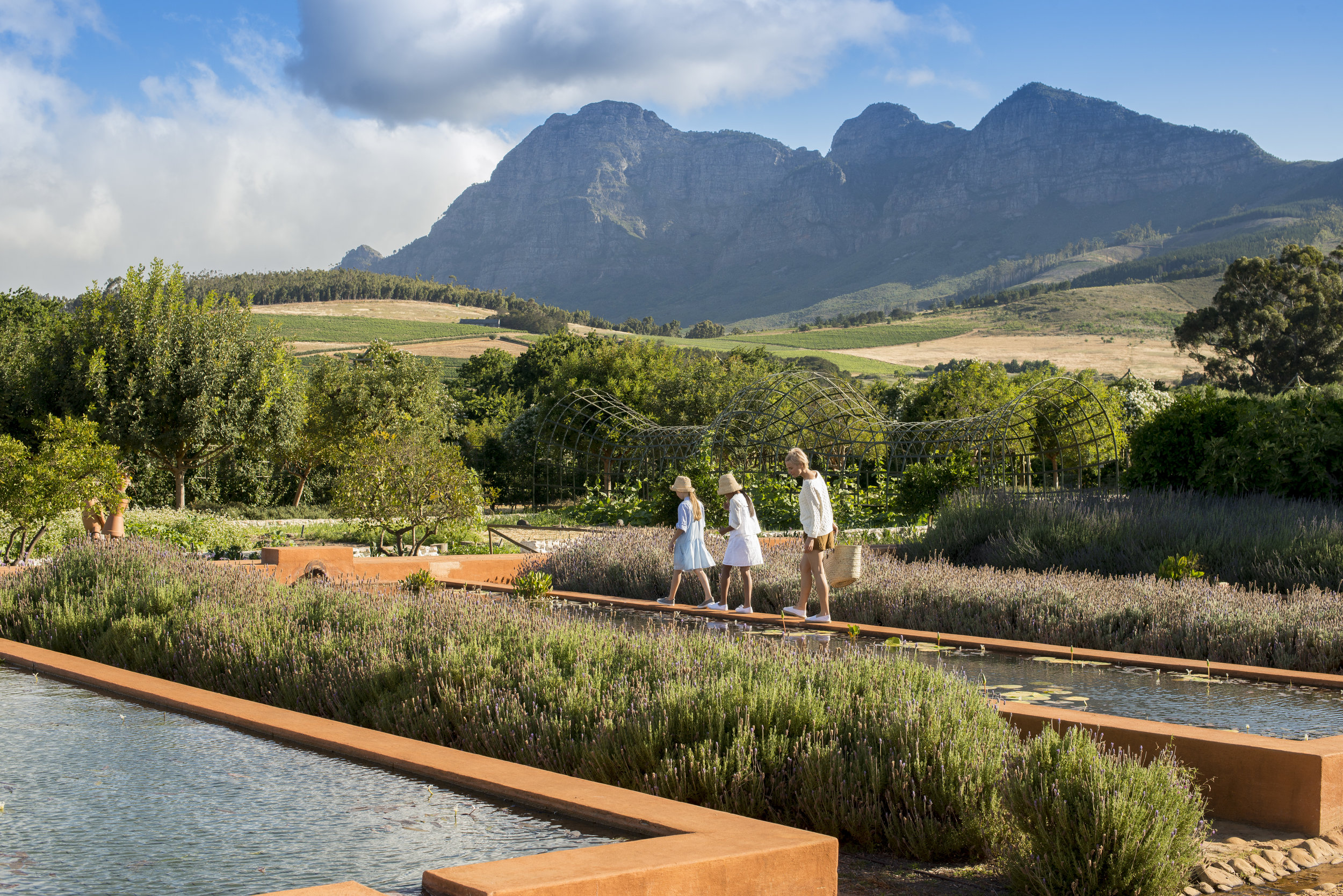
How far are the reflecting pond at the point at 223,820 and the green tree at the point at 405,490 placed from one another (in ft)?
29.8

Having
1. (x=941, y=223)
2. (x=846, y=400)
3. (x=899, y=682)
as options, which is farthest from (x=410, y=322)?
(x=941, y=223)

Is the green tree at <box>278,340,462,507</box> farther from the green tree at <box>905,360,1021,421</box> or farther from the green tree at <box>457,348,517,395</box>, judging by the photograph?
the green tree at <box>905,360,1021,421</box>

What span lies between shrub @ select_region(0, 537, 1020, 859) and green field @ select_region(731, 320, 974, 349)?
3133 inches

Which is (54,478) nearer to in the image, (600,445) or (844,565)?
(844,565)

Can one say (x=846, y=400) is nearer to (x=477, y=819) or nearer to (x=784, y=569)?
(x=784, y=569)

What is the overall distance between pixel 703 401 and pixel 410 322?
198 ft

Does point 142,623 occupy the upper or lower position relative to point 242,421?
lower

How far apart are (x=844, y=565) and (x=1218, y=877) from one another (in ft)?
15.3

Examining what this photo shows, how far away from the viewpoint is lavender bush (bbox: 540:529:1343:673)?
6.11 m

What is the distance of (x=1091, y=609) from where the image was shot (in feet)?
22.6

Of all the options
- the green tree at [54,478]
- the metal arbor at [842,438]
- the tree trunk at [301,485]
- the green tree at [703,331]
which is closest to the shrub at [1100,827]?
the green tree at [54,478]

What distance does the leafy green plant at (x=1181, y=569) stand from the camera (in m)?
8.27

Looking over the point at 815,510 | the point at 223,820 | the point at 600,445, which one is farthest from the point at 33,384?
the point at 223,820

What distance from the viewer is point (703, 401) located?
1045 inches
